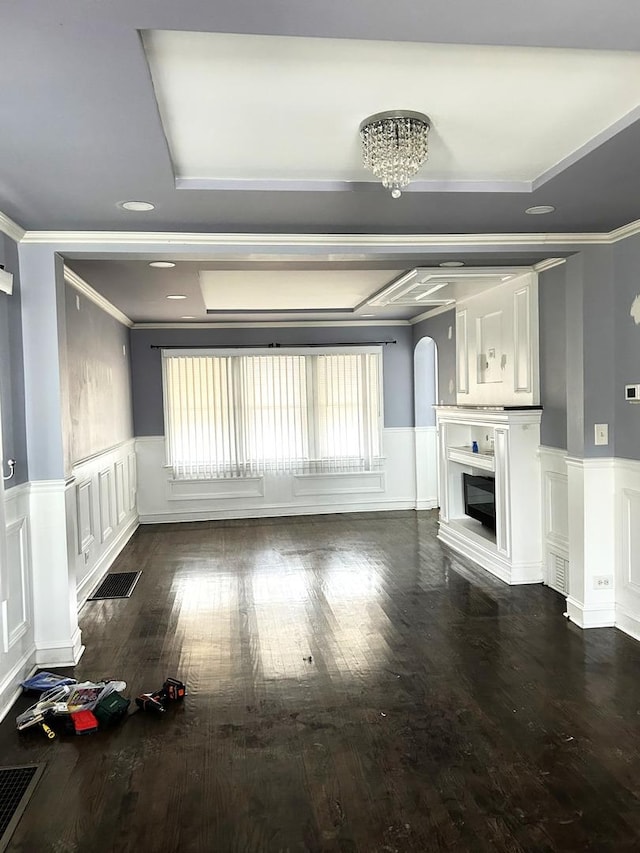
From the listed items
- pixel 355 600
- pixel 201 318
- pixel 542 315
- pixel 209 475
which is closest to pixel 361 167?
pixel 542 315

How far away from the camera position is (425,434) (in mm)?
8344

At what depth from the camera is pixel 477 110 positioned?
2.36 metres

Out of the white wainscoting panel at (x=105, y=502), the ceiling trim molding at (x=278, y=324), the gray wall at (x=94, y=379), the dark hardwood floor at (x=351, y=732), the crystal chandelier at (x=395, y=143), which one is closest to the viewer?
the dark hardwood floor at (x=351, y=732)

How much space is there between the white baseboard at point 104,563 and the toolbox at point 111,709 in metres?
1.80

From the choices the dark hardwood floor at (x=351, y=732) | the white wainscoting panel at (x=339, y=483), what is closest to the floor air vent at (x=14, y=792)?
the dark hardwood floor at (x=351, y=732)

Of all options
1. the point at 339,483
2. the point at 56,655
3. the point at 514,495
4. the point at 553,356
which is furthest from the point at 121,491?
the point at 553,356

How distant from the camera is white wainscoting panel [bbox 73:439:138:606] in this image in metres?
4.89

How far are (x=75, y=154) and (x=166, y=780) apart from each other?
8.20 ft

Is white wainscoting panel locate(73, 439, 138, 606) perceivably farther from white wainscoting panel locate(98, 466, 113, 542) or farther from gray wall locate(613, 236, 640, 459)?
gray wall locate(613, 236, 640, 459)

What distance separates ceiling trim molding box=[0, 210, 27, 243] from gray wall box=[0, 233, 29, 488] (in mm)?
30

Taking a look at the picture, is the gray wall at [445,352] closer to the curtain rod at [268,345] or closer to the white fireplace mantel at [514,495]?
the curtain rod at [268,345]

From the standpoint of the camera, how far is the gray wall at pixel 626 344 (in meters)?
3.78

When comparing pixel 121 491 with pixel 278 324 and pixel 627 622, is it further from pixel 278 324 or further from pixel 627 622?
pixel 627 622

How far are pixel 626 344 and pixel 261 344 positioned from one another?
4.98 metres
